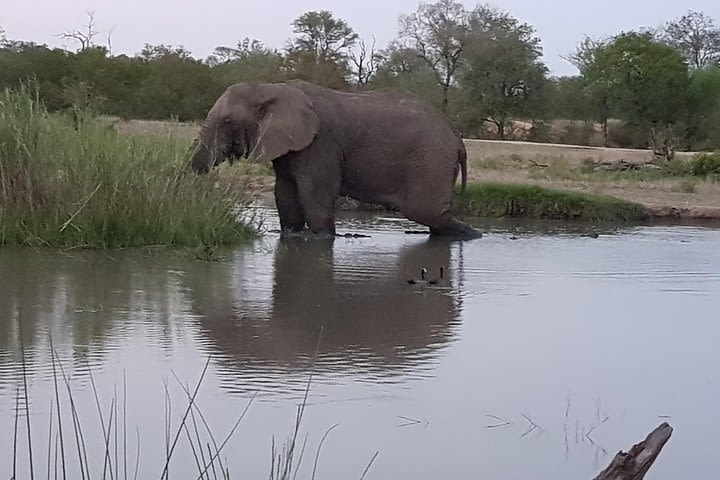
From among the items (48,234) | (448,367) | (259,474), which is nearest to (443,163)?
(48,234)

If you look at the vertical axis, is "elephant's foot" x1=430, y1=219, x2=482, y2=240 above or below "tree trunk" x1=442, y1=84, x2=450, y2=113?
below

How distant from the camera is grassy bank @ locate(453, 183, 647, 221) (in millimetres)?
15062

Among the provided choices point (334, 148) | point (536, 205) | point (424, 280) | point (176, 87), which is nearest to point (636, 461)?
point (424, 280)

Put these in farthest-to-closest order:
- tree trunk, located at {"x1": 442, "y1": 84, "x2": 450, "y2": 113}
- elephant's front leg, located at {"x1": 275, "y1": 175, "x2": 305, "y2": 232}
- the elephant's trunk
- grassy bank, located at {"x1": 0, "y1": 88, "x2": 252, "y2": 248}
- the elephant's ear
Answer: tree trunk, located at {"x1": 442, "y1": 84, "x2": 450, "y2": 113} < elephant's front leg, located at {"x1": 275, "y1": 175, "x2": 305, "y2": 232} < the elephant's trunk < the elephant's ear < grassy bank, located at {"x1": 0, "y1": 88, "x2": 252, "y2": 248}

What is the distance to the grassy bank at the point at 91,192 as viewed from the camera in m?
8.94

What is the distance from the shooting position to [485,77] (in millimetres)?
43438

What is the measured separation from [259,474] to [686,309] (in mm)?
Result: 4547

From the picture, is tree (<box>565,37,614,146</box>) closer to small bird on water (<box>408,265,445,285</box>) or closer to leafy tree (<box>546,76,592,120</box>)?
leafy tree (<box>546,76,592,120</box>)

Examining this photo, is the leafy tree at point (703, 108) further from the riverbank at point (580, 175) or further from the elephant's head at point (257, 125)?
the elephant's head at point (257, 125)

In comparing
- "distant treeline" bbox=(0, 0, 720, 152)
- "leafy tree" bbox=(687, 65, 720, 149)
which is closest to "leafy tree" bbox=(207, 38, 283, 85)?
"distant treeline" bbox=(0, 0, 720, 152)

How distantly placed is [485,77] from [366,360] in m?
38.6

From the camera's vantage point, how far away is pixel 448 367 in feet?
18.6

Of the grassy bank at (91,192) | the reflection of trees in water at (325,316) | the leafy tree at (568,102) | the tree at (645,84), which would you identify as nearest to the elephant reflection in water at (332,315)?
the reflection of trees in water at (325,316)

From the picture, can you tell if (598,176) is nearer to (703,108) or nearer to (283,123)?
(283,123)
